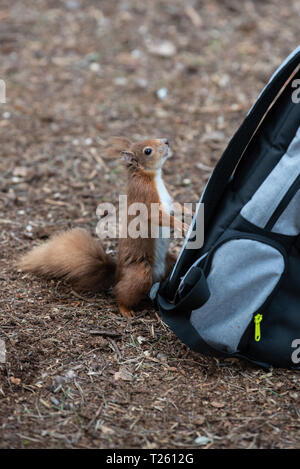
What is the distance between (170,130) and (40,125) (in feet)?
3.40

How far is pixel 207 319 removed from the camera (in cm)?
240

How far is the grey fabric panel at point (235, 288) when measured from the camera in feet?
7.54

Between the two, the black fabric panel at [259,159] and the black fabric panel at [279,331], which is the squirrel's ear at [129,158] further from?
the black fabric panel at [279,331]

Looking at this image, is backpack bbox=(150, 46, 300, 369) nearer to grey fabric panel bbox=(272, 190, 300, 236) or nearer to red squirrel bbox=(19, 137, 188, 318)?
grey fabric panel bbox=(272, 190, 300, 236)

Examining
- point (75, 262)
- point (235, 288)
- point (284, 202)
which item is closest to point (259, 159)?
point (284, 202)

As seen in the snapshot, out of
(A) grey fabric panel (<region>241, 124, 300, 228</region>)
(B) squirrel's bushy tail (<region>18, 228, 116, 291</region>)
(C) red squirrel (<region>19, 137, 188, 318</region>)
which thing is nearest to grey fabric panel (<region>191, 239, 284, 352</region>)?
(A) grey fabric panel (<region>241, 124, 300, 228</region>)

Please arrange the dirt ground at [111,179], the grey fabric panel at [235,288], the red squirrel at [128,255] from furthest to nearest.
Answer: the red squirrel at [128,255]
the grey fabric panel at [235,288]
the dirt ground at [111,179]

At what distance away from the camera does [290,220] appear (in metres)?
2.25

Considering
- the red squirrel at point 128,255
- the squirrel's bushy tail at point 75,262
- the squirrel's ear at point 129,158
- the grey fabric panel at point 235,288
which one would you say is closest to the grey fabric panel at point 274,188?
the grey fabric panel at point 235,288

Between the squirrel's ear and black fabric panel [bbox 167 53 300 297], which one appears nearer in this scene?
black fabric panel [bbox 167 53 300 297]

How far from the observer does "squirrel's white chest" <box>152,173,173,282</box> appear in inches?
113

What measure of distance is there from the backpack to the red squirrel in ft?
1.21

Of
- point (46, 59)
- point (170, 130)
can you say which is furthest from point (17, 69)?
point (170, 130)

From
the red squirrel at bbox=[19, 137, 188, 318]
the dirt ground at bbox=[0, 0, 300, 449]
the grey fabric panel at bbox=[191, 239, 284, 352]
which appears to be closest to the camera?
the dirt ground at bbox=[0, 0, 300, 449]
